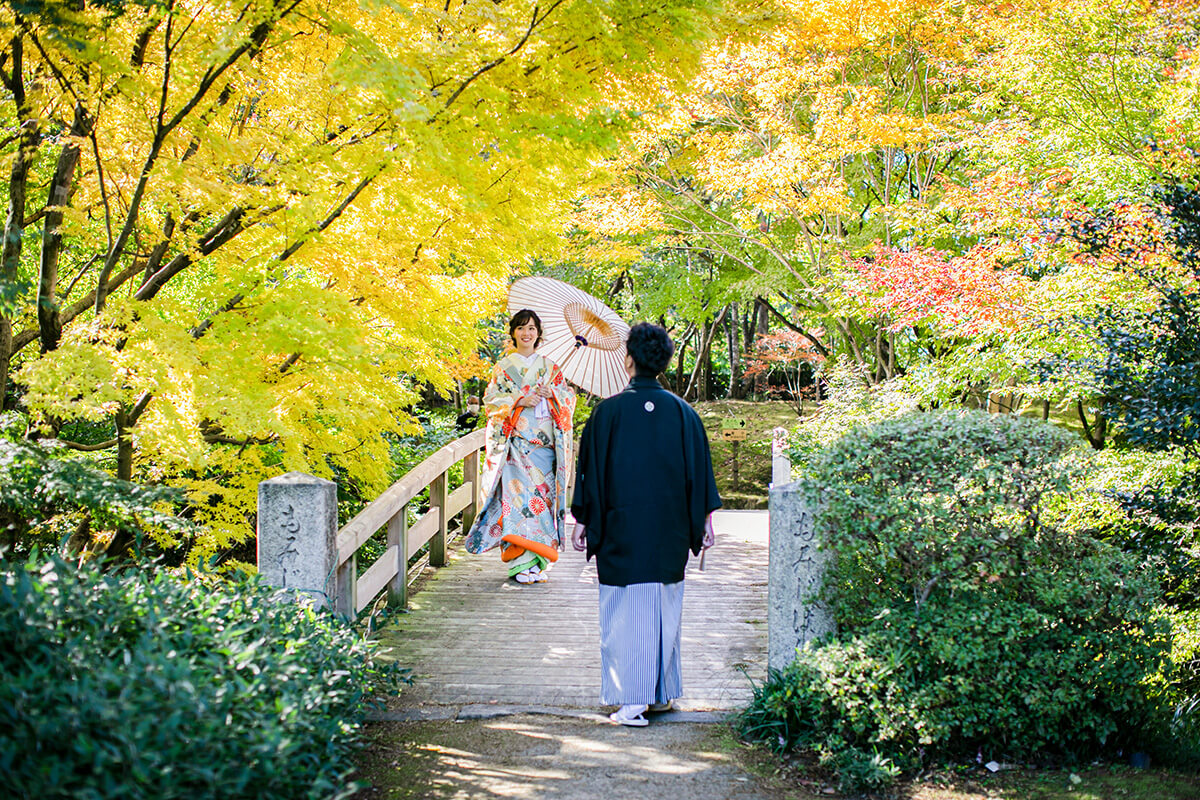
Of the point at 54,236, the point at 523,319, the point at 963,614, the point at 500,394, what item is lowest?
the point at 963,614

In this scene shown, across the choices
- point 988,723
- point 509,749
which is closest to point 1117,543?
point 988,723

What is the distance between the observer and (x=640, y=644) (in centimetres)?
368

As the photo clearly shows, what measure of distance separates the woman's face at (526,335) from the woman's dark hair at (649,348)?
6.52 feet

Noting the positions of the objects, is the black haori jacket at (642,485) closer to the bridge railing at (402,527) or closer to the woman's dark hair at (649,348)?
the woman's dark hair at (649,348)

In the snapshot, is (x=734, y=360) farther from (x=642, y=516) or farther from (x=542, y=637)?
(x=642, y=516)

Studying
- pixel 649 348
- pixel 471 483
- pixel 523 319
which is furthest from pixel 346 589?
pixel 471 483

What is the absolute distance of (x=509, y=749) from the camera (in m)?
3.40

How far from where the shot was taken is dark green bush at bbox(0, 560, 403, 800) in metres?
1.94

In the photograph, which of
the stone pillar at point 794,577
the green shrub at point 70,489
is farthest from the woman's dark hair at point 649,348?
the green shrub at point 70,489

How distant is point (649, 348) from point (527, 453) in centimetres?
228

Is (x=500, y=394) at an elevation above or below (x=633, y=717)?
above

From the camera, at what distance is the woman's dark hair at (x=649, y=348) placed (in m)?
3.72

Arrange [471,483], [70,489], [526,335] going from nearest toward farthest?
1. [70,489]
2. [526,335]
3. [471,483]

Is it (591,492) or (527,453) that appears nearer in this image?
(591,492)
